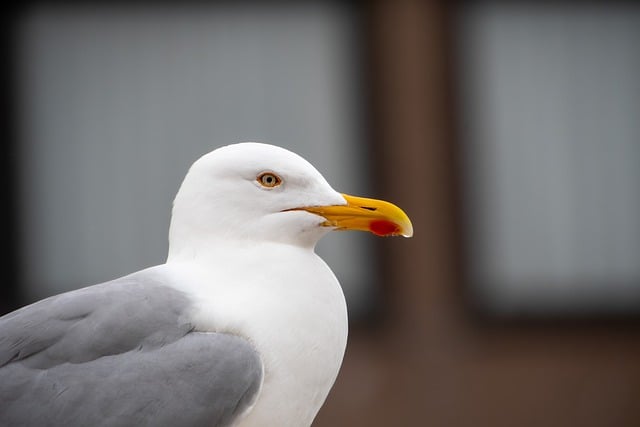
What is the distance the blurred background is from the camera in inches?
184

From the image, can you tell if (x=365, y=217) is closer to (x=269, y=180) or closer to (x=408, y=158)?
(x=269, y=180)

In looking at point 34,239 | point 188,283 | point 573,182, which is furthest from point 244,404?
point 573,182

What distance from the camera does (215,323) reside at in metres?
1.69

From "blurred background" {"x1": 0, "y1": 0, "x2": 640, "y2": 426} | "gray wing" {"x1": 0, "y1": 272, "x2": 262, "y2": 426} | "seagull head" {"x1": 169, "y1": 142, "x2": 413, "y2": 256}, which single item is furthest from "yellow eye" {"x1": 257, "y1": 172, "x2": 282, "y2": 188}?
"blurred background" {"x1": 0, "y1": 0, "x2": 640, "y2": 426}

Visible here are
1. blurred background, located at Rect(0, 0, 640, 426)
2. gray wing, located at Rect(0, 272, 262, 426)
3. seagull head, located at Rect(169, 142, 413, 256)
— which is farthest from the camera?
blurred background, located at Rect(0, 0, 640, 426)

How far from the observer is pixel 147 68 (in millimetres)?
4996

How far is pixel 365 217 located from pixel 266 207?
162mm

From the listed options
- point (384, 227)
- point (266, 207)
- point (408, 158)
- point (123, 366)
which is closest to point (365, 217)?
point (384, 227)

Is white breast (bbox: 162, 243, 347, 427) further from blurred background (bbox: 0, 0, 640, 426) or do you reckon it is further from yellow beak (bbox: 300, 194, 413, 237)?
blurred background (bbox: 0, 0, 640, 426)

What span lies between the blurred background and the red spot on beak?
279 cm

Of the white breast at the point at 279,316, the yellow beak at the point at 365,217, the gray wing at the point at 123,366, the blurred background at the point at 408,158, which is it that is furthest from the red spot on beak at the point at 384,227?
the blurred background at the point at 408,158

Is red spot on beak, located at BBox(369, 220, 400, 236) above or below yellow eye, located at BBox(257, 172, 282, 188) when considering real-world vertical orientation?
below

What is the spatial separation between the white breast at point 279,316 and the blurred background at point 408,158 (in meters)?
2.85

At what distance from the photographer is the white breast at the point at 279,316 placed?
5.41 ft
